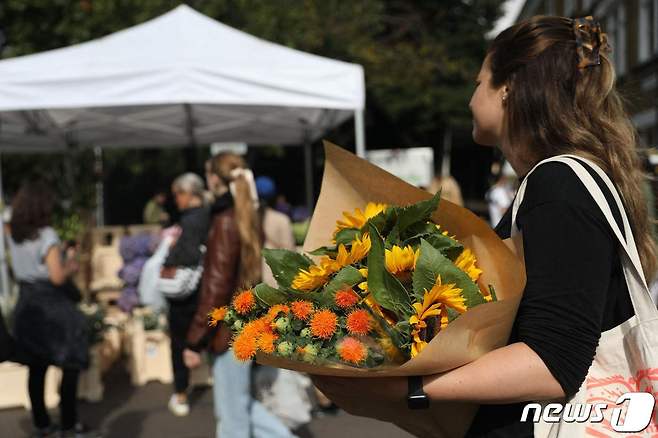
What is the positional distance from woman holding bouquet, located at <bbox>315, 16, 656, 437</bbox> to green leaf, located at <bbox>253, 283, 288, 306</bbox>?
0.17m

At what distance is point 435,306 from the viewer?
1.27 metres

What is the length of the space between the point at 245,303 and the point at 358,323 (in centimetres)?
28

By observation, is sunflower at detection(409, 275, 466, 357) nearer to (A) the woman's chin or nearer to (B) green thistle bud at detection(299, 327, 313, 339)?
(B) green thistle bud at detection(299, 327, 313, 339)

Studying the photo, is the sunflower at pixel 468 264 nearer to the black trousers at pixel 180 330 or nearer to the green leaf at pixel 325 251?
the green leaf at pixel 325 251

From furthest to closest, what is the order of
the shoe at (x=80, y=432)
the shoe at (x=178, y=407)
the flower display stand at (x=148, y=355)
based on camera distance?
the flower display stand at (x=148, y=355)
the shoe at (x=178, y=407)
the shoe at (x=80, y=432)

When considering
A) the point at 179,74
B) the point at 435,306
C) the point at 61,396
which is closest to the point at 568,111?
the point at 435,306

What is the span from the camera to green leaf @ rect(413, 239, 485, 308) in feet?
4.27

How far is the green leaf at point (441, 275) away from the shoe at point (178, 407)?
4708mm

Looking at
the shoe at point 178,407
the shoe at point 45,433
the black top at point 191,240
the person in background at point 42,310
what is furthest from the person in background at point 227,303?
the shoe at point 178,407

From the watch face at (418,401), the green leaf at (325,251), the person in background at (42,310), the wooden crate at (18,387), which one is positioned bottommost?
the wooden crate at (18,387)

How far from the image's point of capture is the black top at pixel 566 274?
1.25 meters

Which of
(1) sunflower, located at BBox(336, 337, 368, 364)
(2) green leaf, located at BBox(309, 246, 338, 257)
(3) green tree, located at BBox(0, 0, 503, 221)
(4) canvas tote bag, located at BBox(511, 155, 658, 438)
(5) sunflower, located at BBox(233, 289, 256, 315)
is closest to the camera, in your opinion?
(1) sunflower, located at BBox(336, 337, 368, 364)

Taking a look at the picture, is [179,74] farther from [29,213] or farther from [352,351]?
[352,351]

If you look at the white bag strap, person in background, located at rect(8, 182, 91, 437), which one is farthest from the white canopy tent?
the white bag strap
